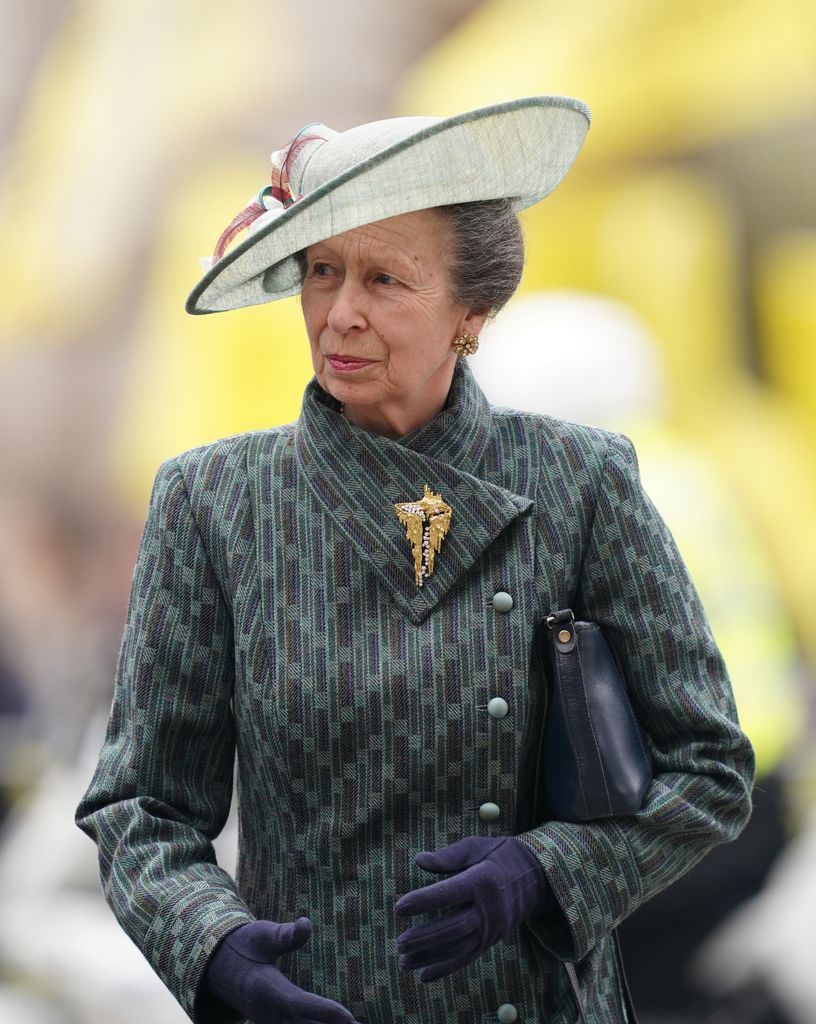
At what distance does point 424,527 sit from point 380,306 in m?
0.25

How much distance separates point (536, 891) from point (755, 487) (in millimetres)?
2027

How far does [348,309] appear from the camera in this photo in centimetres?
156

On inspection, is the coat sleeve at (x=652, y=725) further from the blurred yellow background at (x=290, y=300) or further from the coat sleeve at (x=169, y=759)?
the blurred yellow background at (x=290, y=300)

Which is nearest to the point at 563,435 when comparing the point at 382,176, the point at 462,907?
the point at 382,176

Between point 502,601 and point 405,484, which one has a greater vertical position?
point 405,484

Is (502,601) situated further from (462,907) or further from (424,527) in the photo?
(462,907)

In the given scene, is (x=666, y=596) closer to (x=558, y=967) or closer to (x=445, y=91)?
(x=558, y=967)

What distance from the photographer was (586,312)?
3420mm

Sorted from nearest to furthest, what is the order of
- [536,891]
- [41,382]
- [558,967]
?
[536,891]
[558,967]
[41,382]

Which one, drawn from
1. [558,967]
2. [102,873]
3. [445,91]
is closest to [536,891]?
[558,967]

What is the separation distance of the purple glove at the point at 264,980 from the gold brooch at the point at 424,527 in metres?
0.40

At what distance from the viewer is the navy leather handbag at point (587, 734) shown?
1577mm

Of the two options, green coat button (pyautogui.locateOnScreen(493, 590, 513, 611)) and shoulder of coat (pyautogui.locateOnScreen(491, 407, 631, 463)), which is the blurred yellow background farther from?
green coat button (pyautogui.locateOnScreen(493, 590, 513, 611))

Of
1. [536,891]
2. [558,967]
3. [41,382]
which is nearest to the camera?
[536,891]
